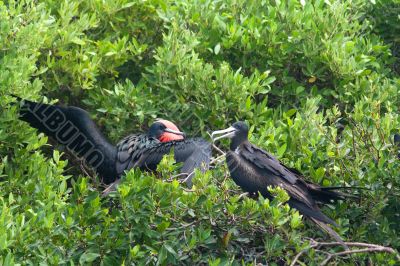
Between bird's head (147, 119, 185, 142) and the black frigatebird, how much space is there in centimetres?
82

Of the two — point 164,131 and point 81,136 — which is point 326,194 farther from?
point 81,136

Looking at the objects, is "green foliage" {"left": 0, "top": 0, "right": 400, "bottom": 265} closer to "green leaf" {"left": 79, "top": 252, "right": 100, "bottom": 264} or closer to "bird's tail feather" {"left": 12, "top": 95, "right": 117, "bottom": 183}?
"green leaf" {"left": 79, "top": 252, "right": 100, "bottom": 264}

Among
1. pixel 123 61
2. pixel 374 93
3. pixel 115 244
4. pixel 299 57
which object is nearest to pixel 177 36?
pixel 123 61

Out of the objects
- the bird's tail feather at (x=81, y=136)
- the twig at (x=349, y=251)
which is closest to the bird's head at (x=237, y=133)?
the bird's tail feather at (x=81, y=136)

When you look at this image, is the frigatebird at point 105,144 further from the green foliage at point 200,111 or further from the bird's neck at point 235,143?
the bird's neck at point 235,143

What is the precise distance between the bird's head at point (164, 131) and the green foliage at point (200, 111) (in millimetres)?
128

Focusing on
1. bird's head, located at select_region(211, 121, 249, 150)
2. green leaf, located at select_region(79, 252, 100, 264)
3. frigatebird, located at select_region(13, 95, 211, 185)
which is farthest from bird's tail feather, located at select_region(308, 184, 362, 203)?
green leaf, located at select_region(79, 252, 100, 264)

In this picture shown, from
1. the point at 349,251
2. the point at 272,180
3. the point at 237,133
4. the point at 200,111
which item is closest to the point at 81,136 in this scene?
the point at 200,111

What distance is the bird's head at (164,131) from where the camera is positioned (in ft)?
24.2

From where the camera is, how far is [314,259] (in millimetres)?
5688

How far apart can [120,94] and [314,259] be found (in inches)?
94.3

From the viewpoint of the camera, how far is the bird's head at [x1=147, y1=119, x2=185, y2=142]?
738cm

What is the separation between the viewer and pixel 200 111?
24.6ft

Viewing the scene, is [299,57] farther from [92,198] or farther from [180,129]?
[92,198]
